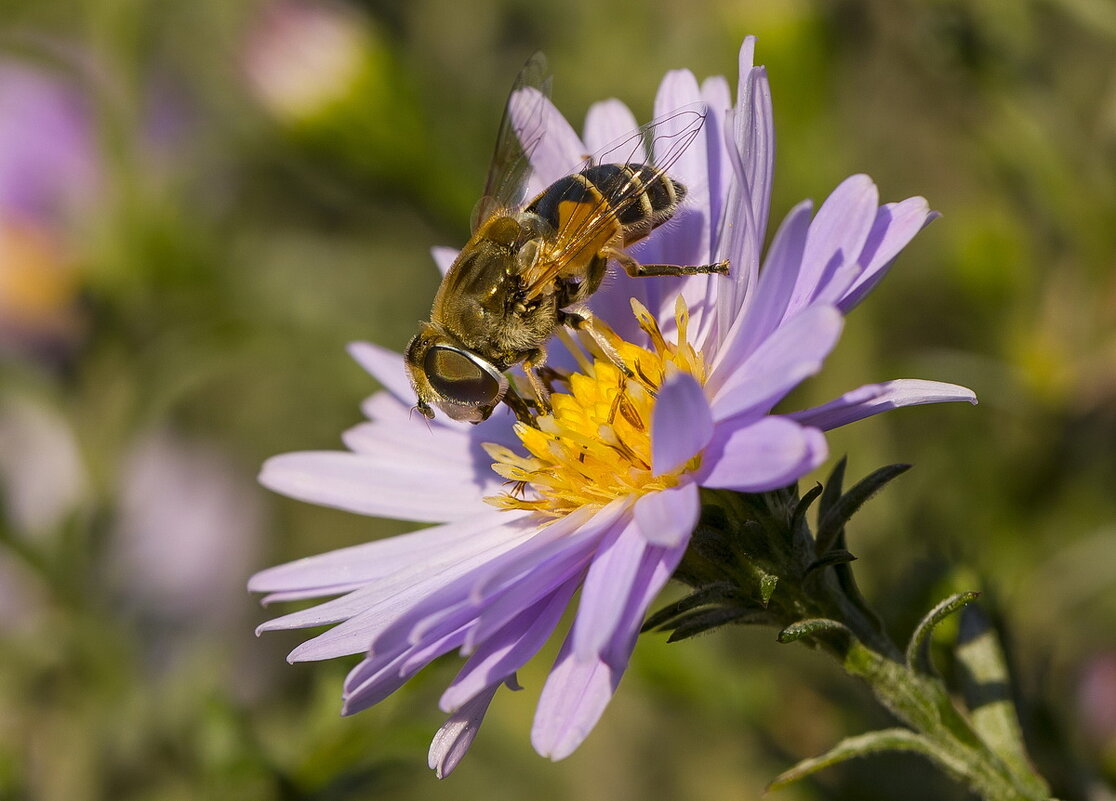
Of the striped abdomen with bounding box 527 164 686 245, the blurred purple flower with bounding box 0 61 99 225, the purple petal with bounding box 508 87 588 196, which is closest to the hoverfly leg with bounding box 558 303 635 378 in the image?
the striped abdomen with bounding box 527 164 686 245

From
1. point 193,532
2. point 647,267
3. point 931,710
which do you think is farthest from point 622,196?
point 193,532

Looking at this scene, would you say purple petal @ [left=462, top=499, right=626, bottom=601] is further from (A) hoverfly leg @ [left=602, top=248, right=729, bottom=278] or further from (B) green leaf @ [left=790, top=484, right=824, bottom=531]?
(A) hoverfly leg @ [left=602, top=248, right=729, bottom=278]

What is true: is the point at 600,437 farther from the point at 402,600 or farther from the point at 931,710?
the point at 931,710

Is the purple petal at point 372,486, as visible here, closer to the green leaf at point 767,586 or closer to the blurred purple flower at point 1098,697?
the green leaf at point 767,586

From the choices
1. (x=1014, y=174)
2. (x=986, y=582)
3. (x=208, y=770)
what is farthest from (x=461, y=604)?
(x=1014, y=174)

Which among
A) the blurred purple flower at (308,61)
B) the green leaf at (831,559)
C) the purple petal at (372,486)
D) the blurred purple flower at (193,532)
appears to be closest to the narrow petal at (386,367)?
the purple petal at (372,486)

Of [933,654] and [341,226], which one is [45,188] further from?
[933,654]
